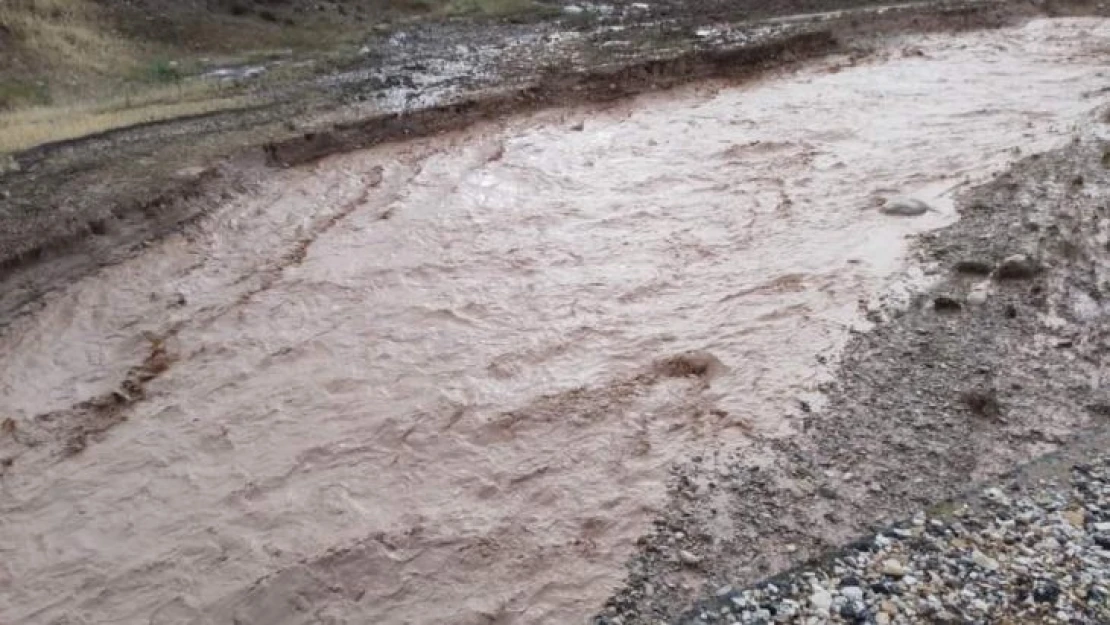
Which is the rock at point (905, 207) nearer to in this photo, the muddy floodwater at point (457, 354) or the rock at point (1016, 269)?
the muddy floodwater at point (457, 354)

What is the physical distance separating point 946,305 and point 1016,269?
87 cm

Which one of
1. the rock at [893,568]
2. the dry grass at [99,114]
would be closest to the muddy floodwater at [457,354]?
the rock at [893,568]

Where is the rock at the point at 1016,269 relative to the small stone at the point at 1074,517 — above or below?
above

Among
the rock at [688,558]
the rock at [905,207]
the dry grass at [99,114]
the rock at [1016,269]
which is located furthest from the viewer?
the dry grass at [99,114]

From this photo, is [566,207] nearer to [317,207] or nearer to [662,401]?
[317,207]

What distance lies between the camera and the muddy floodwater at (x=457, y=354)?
5.71m

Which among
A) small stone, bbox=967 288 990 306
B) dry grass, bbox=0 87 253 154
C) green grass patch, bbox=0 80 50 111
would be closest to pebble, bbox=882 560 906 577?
small stone, bbox=967 288 990 306

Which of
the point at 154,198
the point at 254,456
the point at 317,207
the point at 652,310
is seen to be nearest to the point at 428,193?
the point at 317,207

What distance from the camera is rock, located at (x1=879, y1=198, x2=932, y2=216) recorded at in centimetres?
944

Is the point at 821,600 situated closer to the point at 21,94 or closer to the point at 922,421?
the point at 922,421

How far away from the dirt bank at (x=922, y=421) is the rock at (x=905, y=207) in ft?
2.46

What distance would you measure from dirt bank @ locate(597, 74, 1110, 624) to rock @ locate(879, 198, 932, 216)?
750 millimetres

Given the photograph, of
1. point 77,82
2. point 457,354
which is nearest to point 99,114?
point 77,82

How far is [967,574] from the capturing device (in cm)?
487
